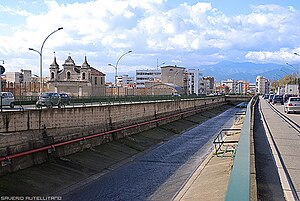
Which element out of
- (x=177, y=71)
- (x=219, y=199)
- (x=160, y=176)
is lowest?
(x=160, y=176)

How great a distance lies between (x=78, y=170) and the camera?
68.0ft

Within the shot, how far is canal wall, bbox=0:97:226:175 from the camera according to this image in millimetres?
18656

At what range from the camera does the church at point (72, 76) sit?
3578 inches

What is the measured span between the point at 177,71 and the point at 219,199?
16042 centimetres

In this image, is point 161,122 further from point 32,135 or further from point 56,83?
point 56,83

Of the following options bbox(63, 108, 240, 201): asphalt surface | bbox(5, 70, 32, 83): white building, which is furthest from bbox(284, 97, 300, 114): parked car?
bbox(5, 70, 32, 83): white building

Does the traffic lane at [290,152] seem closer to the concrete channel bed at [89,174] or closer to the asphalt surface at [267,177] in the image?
the asphalt surface at [267,177]

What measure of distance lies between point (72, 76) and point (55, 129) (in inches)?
3130

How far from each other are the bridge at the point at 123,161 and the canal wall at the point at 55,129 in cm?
5

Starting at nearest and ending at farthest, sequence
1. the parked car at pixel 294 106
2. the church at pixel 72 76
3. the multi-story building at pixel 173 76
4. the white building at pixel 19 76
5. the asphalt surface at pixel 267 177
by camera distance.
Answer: the asphalt surface at pixel 267 177 → the parked car at pixel 294 106 → the church at pixel 72 76 → the white building at pixel 19 76 → the multi-story building at pixel 173 76

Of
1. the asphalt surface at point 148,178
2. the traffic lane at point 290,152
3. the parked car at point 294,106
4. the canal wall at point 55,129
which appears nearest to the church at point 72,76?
the parked car at point 294,106

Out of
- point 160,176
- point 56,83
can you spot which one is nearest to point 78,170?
point 160,176

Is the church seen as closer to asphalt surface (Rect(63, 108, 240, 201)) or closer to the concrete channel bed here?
the concrete channel bed

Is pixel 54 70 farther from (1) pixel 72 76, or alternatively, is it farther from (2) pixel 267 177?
(2) pixel 267 177
